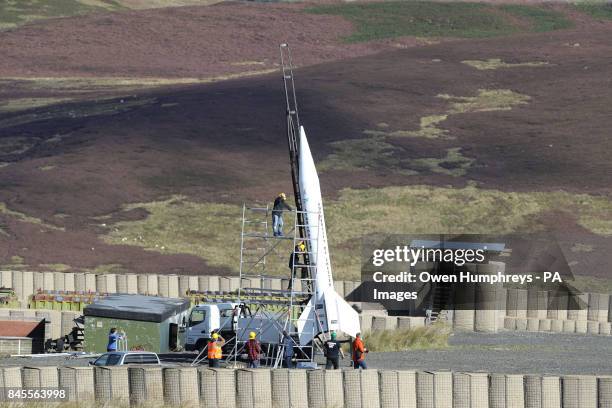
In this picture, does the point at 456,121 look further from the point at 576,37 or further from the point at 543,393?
the point at 543,393

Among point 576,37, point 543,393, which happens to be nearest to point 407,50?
point 576,37

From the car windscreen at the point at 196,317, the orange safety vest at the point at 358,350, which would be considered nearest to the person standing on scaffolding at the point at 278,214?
the car windscreen at the point at 196,317

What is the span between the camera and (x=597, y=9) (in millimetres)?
143750

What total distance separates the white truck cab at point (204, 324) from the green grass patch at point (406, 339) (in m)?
4.65

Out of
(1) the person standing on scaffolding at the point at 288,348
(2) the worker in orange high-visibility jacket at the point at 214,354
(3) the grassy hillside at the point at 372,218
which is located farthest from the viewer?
(3) the grassy hillside at the point at 372,218

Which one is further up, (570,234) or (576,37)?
(576,37)

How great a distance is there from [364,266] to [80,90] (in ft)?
188

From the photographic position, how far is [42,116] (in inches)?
3890

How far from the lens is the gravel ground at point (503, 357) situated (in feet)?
127

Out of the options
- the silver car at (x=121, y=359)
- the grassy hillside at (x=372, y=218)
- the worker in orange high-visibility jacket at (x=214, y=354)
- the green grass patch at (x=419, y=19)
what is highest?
the green grass patch at (x=419, y=19)

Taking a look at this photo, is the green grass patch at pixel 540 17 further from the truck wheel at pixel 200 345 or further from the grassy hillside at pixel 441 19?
the truck wheel at pixel 200 345

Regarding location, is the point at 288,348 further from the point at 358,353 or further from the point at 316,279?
Result: the point at 358,353

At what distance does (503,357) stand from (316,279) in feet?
23.5

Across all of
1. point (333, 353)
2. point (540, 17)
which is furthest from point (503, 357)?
point (540, 17)
